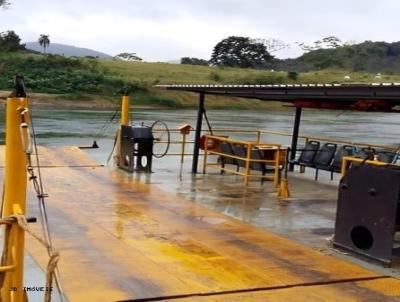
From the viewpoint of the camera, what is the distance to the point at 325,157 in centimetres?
1358

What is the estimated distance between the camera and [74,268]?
20.4 ft

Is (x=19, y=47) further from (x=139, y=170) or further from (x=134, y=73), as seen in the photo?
(x=139, y=170)

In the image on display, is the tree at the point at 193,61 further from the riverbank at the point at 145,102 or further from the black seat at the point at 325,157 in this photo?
the black seat at the point at 325,157

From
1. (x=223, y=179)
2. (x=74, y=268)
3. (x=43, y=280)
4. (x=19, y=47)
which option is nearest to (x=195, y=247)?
(x=74, y=268)

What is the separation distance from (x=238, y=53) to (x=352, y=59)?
30210mm

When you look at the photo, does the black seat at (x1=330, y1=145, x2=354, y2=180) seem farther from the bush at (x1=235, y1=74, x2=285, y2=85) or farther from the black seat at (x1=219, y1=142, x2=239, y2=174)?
the bush at (x1=235, y1=74, x2=285, y2=85)

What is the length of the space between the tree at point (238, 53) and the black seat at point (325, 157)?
107 m

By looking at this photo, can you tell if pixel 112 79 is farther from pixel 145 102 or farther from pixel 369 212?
pixel 369 212

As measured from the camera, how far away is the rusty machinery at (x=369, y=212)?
6.85 m

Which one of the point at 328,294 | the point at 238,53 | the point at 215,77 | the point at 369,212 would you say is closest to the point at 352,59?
the point at 238,53

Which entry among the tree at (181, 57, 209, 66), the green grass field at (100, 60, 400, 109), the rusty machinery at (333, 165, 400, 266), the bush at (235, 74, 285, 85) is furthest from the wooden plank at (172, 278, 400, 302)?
the tree at (181, 57, 209, 66)

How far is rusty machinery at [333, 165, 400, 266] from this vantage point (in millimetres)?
6852

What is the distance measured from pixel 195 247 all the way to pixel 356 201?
6.53 feet

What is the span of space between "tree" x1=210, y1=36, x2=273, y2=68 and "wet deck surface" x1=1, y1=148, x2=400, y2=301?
112 meters
